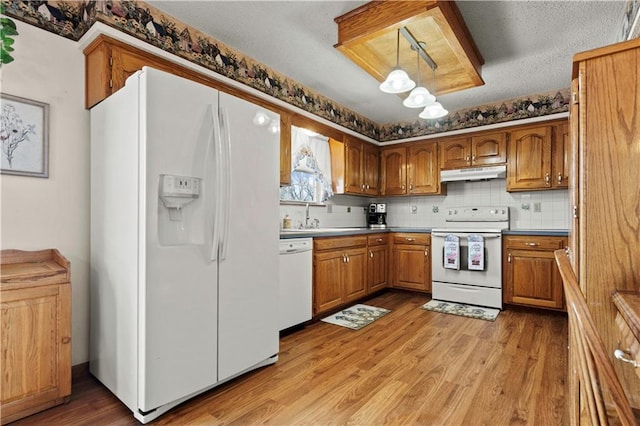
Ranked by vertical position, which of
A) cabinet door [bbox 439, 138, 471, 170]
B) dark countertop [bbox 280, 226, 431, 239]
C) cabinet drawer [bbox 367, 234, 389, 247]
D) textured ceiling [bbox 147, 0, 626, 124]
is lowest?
cabinet drawer [bbox 367, 234, 389, 247]

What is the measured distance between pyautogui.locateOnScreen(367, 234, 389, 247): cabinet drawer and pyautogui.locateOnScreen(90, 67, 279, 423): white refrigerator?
2048 millimetres

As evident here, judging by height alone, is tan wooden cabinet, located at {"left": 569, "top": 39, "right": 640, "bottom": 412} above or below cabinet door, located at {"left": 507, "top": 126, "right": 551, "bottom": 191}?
below

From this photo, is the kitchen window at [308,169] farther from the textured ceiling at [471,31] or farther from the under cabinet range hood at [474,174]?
the under cabinet range hood at [474,174]

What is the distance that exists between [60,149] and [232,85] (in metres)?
1.36

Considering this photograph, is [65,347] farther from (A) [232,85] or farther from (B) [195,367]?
(A) [232,85]

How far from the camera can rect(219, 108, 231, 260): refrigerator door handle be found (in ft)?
6.38

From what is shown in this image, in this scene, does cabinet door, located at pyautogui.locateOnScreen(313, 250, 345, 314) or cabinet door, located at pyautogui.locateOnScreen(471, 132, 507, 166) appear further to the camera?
cabinet door, located at pyautogui.locateOnScreen(471, 132, 507, 166)

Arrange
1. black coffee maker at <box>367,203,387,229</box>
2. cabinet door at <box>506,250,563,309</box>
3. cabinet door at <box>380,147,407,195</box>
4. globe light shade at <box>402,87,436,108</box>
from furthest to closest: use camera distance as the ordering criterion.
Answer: black coffee maker at <box>367,203,387,229</box>, cabinet door at <box>380,147,407,195</box>, cabinet door at <box>506,250,563,309</box>, globe light shade at <box>402,87,436,108</box>

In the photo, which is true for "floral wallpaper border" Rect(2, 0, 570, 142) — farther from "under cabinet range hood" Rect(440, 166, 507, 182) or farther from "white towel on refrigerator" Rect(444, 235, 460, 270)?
"white towel on refrigerator" Rect(444, 235, 460, 270)

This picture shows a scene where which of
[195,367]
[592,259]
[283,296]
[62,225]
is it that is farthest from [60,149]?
[592,259]

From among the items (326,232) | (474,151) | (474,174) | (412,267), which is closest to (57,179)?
(326,232)

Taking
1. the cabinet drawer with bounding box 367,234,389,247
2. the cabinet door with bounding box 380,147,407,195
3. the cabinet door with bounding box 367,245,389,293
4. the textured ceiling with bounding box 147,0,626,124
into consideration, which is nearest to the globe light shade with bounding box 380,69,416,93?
the textured ceiling with bounding box 147,0,626,124

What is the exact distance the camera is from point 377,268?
4.24 meters

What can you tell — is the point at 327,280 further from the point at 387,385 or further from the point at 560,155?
the point at 560,155
